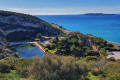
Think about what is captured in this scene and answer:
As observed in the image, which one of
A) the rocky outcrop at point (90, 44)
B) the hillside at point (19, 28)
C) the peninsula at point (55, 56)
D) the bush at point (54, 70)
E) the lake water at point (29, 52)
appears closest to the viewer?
the bush at point (54, 70)

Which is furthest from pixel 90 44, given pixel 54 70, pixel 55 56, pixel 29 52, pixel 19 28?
pixel 19 28

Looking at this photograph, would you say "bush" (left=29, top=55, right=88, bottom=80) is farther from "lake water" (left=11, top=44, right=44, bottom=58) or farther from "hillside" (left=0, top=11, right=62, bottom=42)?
"hillside" (left=0, top=11, right=62, bottom=42)

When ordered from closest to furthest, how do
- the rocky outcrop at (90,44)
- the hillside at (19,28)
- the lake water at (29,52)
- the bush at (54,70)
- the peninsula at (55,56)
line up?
the bush at (54,70)
the peninsula at (55,56)
the lake water at (29,52)
the rocky outcrop at (90,44)
the hillside at (19,28)

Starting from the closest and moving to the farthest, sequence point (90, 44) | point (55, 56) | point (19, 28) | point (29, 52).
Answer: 1. point (55, 56)
2. point (29, 52)
3. point (90, 44)
4. point (19, 28)

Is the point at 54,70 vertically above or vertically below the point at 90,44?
above

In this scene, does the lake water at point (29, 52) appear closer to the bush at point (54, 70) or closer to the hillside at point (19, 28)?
the hillside at point (19, 28)

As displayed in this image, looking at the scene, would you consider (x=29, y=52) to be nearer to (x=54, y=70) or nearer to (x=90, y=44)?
(x=90, y=44)

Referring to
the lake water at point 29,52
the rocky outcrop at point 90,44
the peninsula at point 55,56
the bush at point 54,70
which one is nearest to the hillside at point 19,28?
the peninsula at point 55,56

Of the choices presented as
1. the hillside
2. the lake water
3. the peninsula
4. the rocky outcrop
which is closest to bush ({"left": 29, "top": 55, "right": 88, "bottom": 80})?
the peninsula

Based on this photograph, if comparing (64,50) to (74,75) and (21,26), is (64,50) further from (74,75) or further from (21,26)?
(21,26)

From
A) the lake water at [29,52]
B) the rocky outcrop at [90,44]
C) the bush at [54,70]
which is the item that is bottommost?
the lake water at [29,52]
